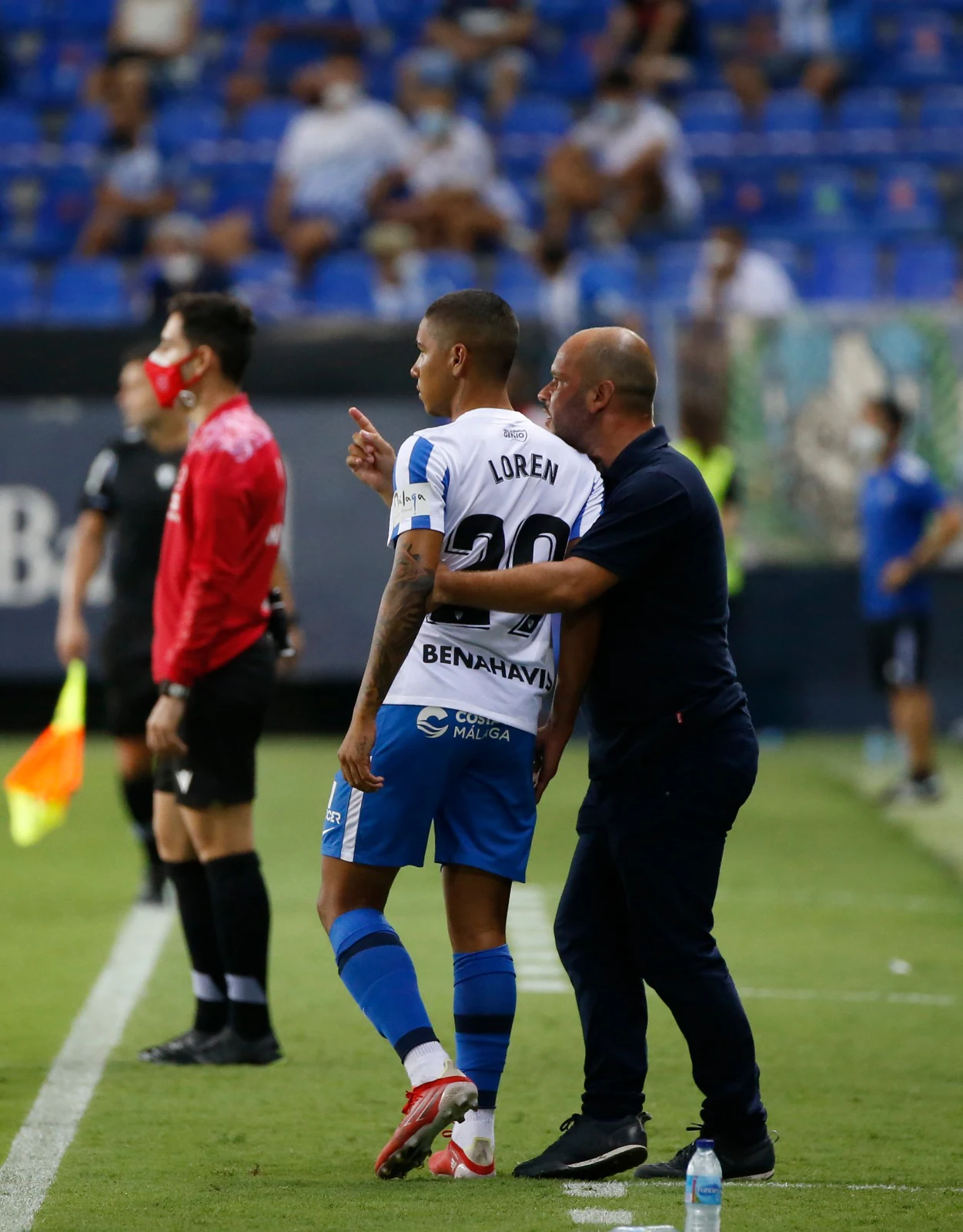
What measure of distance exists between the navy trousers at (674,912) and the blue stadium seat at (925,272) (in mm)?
12215

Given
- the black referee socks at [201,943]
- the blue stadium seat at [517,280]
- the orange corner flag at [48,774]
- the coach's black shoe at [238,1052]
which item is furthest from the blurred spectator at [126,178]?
the coach's black shoe at [238,1052]

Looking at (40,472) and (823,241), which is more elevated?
(823,241)

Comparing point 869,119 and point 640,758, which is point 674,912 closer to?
point 640,758

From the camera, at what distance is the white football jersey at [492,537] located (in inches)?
170

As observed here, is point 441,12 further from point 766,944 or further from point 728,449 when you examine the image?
point 766,944

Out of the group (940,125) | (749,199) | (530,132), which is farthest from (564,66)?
(940,125)

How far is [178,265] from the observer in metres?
14.6

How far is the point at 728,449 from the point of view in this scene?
47.0ft

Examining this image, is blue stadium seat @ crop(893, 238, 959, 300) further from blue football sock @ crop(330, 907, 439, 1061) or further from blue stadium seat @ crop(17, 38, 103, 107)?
blue football sock @ crop(330, 907, 439, 1061)

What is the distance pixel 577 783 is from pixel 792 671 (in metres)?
2.89

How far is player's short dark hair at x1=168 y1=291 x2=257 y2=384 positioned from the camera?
5.63 meters

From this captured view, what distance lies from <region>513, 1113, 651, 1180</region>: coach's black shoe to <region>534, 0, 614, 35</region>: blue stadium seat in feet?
51.5

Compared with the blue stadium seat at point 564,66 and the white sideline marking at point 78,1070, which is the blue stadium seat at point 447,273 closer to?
the blue stadium seat at point 564,66

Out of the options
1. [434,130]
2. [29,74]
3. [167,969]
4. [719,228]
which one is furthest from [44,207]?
[167,969]
